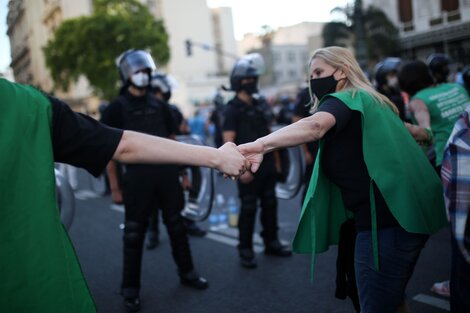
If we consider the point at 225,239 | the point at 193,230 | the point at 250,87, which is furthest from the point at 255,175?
the point at 193,230

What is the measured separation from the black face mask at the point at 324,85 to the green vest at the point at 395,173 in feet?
0.69

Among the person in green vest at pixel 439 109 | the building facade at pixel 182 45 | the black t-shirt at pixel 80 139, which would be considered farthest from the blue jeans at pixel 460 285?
the building facade at pixel 182 45

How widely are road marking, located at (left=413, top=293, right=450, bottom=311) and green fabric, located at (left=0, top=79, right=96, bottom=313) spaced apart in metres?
2.73

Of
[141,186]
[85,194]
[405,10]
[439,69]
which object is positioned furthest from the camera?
[405,10]

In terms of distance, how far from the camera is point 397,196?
7.21 feet

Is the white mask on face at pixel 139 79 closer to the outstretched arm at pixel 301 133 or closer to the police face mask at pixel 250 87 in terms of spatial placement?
the police face mask at pixel 250 87

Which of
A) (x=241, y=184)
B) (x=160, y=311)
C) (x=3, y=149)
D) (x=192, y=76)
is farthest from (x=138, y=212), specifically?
(x=192, y=76)

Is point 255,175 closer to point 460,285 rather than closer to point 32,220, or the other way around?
point 460,285

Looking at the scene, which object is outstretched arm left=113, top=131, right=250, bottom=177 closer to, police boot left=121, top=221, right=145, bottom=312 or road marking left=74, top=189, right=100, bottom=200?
police boot left=121, top=221, right=145, bottom=312

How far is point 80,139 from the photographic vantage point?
68.8 inches

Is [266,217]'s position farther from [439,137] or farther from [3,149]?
[3,149]

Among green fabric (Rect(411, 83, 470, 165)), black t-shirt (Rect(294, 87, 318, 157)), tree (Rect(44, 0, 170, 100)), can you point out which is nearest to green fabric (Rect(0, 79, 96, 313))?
green fabric (Rect(411, 83, 470, 165))

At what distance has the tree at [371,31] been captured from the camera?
27.3 m

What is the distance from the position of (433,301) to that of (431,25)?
2900 centimetres
